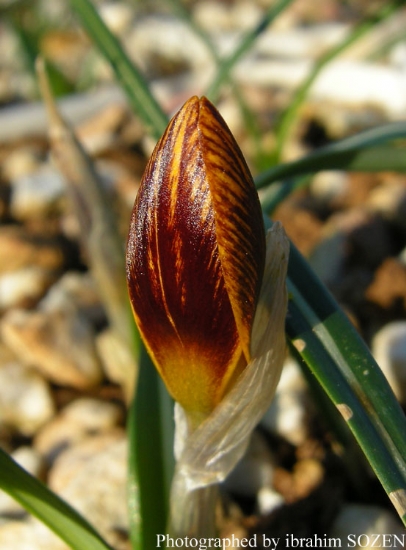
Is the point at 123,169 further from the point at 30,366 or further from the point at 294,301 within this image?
the point at 294,301

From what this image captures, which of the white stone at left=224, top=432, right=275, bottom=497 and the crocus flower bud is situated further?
the white stone at left=224, top=432, right=275, bottom=497

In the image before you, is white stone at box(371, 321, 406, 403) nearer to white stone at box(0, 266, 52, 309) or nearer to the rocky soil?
the rocky soil

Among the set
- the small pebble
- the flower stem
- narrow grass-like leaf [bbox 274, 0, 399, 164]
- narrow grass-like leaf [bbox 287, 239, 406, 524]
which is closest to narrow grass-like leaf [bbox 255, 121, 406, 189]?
narrow grass-like leaf [bbox 287, 239, 406, 524]

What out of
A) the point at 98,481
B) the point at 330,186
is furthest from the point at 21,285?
the point at 330,186

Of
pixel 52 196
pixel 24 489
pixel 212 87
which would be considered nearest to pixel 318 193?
pixel 212 87

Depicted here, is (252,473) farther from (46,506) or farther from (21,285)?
(21,285)

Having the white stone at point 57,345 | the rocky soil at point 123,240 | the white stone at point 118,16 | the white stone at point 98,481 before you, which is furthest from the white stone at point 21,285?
the white stone at point 118,16
